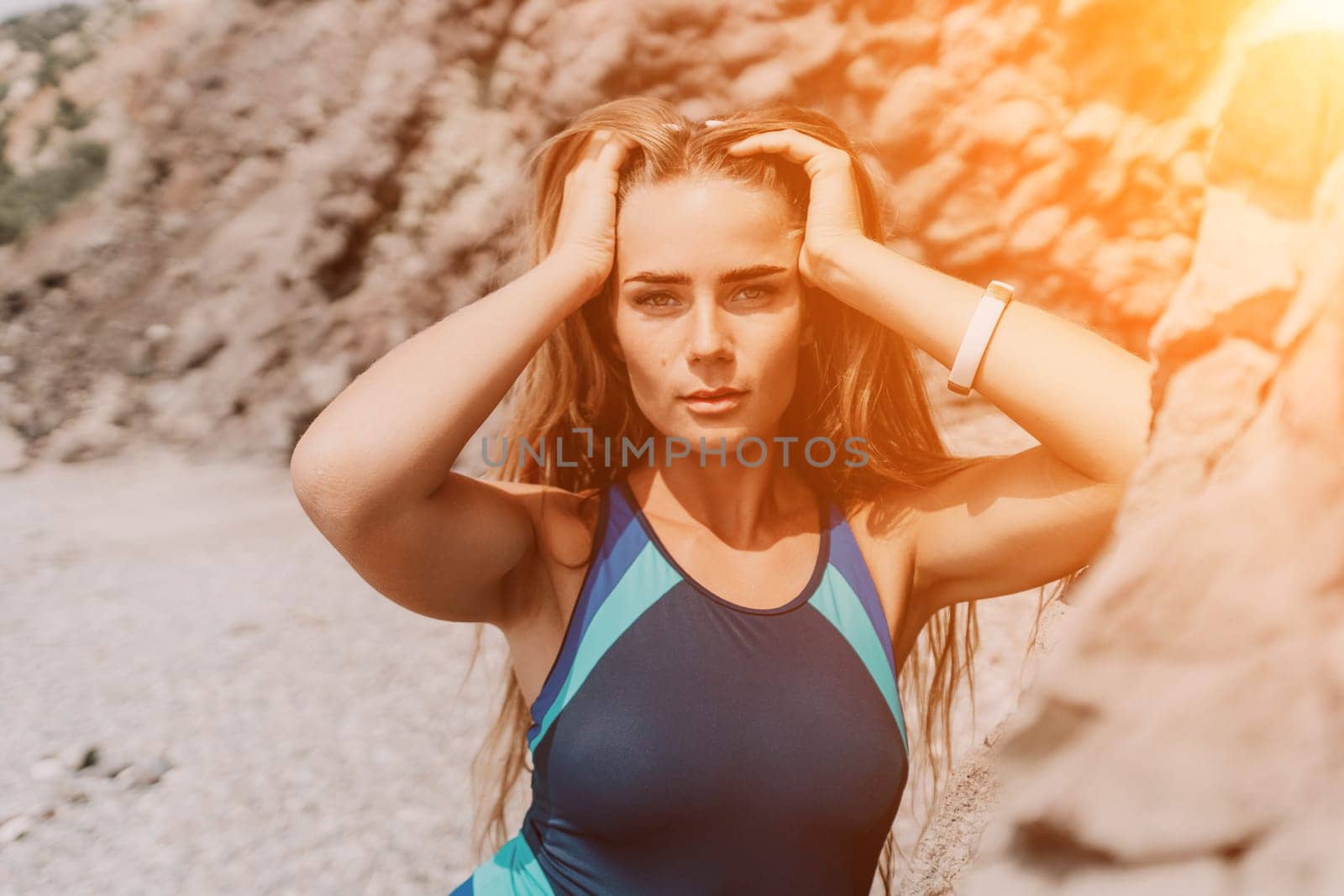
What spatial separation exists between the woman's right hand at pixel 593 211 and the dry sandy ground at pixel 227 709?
1717 mm

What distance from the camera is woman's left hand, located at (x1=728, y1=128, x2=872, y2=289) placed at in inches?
57.2

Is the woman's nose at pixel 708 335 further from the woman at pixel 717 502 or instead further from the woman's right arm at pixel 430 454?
the woman's right arm at pixel 430 454

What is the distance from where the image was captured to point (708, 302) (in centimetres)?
145

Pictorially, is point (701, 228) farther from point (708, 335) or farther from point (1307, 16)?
point (1307, 16)

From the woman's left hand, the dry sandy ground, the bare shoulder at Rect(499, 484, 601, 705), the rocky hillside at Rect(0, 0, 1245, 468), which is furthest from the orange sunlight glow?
the rocky hillside at Rect(0, 0, 1245, 468)

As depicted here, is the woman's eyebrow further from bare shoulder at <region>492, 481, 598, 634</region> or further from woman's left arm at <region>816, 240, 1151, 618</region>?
bare shoulder at <region>492, 481, 598, 634</region>

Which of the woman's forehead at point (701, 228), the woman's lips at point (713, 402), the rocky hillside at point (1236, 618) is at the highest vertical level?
the rocky hillside at point (1236, 618)

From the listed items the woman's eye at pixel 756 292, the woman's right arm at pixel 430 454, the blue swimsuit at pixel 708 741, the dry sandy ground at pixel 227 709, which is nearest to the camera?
the woman's right arm at pixel 430 454

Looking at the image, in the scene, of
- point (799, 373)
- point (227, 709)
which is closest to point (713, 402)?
point (799, 373)

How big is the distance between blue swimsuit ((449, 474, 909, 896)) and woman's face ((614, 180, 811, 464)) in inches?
9.5

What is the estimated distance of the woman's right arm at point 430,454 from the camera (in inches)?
48.7

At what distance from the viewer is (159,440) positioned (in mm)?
4863

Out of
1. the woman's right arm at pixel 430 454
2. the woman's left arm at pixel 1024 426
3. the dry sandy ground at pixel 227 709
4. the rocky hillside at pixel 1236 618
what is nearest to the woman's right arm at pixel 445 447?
the woman's right arm at pixel 430 454

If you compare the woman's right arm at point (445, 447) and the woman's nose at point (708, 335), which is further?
the woman's nose at point (708, 335)
